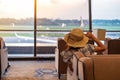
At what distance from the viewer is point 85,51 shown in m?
2.94

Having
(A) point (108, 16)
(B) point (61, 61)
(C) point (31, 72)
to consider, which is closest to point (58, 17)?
(A) point (108, 16)

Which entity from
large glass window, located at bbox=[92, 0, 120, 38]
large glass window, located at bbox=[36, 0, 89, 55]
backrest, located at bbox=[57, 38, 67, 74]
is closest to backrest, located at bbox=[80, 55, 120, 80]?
backrest, located at bbox=[57, 38, 67, 74]

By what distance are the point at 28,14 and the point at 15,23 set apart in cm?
53

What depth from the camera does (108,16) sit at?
7621mm

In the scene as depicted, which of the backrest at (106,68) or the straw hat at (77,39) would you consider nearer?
the backrest at (106,68)

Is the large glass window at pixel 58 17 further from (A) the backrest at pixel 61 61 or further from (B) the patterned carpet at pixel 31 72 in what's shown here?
(A) the backrest at pixel 61 61

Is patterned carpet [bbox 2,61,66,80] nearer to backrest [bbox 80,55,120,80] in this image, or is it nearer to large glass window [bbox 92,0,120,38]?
large glass window [bbox 92,0,120,38]

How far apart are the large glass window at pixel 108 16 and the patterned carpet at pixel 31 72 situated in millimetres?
2413

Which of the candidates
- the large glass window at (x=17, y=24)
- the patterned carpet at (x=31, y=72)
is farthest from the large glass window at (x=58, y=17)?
the patterned carpet at (x=31, y=72)

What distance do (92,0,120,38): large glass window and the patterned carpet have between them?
7.92 feet

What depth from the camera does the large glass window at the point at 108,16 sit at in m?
7.54

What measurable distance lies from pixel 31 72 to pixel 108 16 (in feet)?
11.8

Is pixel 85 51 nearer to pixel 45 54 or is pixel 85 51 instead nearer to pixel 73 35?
pixel 73 35

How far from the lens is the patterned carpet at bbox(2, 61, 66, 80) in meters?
4.89
